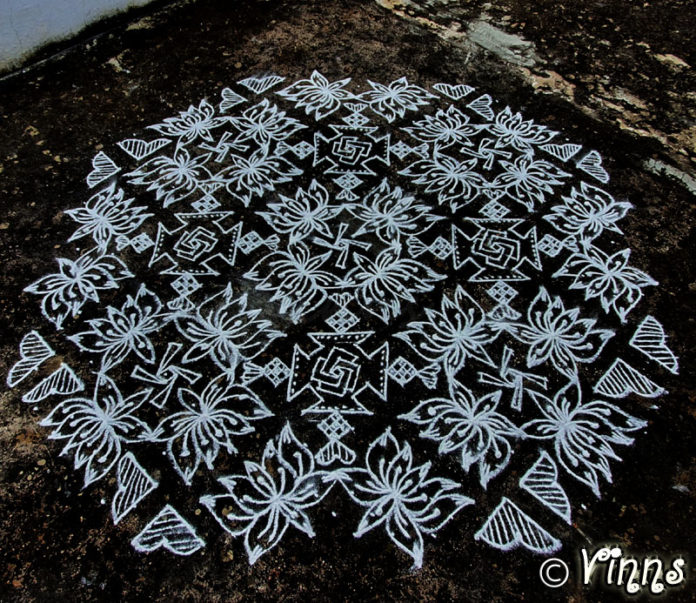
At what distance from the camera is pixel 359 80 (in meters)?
3.27

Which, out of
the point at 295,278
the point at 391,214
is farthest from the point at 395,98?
the point at 295,278

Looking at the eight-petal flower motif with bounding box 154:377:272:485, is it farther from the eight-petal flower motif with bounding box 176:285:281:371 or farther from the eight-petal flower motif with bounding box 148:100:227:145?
the eight-petal flower motif with bounding box 148:100:227:145

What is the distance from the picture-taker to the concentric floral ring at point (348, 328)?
6.01ft

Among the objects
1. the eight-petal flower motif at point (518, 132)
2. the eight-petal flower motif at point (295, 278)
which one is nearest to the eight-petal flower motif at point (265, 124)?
the eight-petal flower motif at point (295, 278)

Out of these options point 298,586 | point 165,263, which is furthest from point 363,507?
point 165,263

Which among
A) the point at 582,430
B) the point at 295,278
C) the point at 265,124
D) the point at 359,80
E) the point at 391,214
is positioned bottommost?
the point at 582,430

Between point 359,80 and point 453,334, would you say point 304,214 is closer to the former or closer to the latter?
point 453,334

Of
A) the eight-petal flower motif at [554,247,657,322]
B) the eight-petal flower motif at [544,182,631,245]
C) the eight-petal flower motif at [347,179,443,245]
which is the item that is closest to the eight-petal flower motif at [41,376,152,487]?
the eight-petal flower motif at [347,179,443,245]

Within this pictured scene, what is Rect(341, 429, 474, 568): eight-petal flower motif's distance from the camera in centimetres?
174

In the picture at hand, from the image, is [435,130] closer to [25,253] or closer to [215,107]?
[215,107]

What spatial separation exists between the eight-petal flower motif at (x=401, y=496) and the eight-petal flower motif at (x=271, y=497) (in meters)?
0.14

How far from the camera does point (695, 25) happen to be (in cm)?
363

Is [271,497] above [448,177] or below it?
below

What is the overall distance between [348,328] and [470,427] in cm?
63
